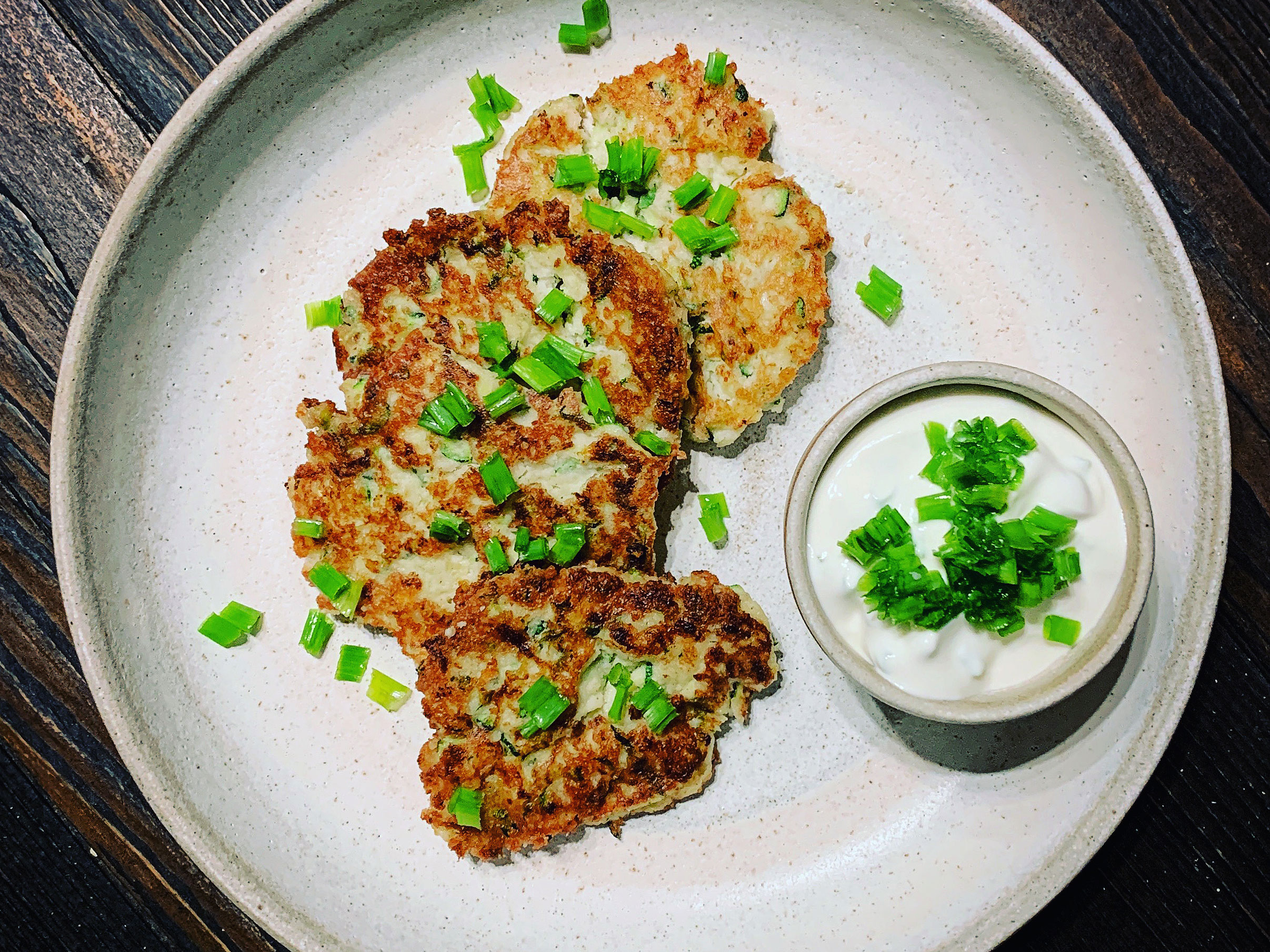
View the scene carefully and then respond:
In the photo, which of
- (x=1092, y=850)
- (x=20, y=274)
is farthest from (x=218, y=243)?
(x=1092, y=850)

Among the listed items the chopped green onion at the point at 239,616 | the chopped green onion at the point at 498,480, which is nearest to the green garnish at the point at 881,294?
the chopped green onion at the point at 498,480

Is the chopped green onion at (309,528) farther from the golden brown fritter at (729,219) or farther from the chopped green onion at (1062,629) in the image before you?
the chopped green onion at (1062,629)

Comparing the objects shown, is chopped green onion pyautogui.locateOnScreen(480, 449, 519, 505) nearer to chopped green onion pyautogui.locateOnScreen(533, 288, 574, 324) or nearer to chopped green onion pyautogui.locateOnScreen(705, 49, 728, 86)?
chopped green onion pyautogui.locateOnScreen(533, 288, 574, 324)

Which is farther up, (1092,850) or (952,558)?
(952,558)

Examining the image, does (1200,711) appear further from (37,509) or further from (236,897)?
(37,509)

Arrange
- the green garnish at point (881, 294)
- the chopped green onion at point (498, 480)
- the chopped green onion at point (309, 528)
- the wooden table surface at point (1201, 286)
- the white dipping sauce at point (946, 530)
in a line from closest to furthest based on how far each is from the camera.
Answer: the white dipping sauce at point (946, 530)
the chopped green onion at point (498, 480)
the chopped green onion at point (309, 528)
the green garnish at point (881, 294)
the wooden table surface at point (1201, 286)

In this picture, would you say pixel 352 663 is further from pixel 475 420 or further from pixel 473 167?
pixel 473 167
